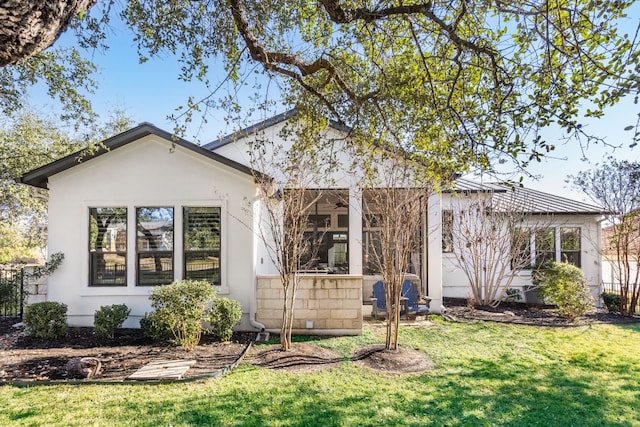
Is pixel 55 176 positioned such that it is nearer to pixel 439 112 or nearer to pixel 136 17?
pixel 136 17

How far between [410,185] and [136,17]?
584 centimetres

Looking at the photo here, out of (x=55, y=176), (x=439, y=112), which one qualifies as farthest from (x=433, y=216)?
(x=55, y=176)

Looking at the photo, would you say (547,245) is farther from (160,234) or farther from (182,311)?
(160,234)

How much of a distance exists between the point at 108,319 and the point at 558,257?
15.0 m

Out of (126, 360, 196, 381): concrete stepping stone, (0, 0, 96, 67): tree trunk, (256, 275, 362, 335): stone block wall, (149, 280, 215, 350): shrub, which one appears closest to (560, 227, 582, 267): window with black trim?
(256, 275, 362, 335): stone block wall

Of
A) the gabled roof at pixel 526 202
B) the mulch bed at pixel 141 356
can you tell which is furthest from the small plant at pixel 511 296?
the mulch bed at pixel 141 356

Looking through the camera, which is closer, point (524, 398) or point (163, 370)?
point (524, 398)

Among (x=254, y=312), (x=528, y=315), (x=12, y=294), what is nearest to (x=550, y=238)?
(x=528, y=315)

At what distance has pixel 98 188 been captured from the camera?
29.3 feet

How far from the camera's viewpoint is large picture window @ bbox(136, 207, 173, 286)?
29.2 ft

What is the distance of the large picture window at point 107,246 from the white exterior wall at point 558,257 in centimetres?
1067

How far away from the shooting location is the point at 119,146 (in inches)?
348

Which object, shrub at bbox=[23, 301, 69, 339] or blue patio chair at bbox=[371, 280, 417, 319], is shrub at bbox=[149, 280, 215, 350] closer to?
shrub at bbox=[23, 301, 69, 339]

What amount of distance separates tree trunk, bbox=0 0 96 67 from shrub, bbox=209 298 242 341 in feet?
20.8
